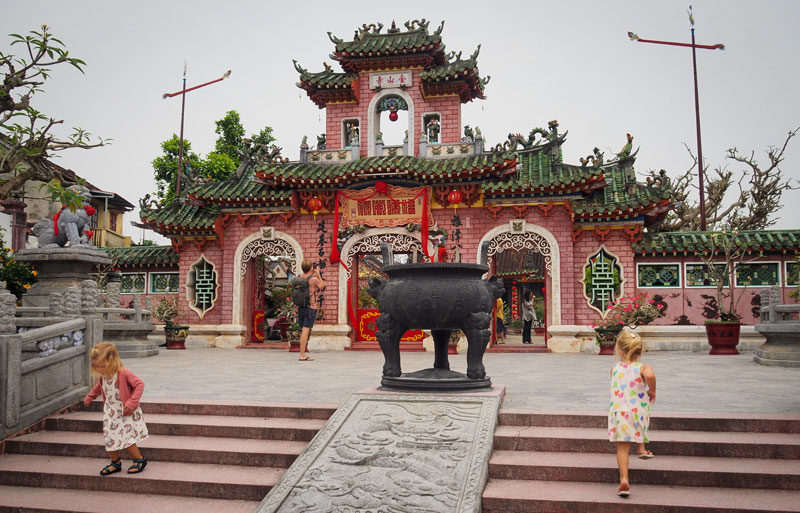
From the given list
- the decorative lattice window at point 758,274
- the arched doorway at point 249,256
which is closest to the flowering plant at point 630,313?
the decorative lattice window at point 758,274

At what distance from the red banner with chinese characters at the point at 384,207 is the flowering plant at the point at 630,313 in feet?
14.3

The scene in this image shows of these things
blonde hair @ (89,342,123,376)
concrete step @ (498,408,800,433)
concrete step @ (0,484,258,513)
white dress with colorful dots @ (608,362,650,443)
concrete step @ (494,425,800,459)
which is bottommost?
concrete step @ (0,484,258,513)

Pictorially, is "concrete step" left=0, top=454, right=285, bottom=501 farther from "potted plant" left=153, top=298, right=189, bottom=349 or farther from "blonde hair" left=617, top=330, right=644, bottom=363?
"potted plant" left=153, top=298, right=189, bottom=349

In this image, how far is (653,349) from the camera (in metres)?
13.6

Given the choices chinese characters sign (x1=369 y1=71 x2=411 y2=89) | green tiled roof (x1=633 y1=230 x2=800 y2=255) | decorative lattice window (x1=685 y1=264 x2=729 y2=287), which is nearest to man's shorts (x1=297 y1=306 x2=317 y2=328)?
chinese characters sign (x1=369 y1=71 x2=411 y2=89)

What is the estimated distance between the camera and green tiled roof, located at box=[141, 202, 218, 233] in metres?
15.2

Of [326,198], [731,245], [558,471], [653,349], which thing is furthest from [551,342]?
[558,471]

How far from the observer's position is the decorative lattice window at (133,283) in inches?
655

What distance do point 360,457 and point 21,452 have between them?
3071 millimetres

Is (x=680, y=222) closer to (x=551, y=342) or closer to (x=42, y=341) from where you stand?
(x=551, y=342)

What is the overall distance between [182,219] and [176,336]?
2846mm

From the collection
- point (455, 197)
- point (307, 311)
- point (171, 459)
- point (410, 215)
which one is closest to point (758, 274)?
point (455, 197)

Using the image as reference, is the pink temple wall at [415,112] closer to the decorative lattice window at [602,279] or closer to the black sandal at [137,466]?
the decorative lattice window at [602,279]

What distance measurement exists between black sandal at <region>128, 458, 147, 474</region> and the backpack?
5.43 meters
